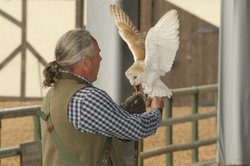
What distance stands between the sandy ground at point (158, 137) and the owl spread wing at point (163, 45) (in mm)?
8216

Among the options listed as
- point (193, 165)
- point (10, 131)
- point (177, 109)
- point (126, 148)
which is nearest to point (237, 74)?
point (193, 165)

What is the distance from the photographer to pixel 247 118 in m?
10.8

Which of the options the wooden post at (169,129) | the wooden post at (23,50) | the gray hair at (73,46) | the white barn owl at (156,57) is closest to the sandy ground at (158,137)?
the wooden post at (23,50)

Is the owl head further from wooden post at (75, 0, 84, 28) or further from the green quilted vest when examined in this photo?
wooden post at (75, 0, 84, 28)

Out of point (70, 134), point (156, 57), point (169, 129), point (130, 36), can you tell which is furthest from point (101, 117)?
point (169, 129)

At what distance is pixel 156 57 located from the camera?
4.23 meters

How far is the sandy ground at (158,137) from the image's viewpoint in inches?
512

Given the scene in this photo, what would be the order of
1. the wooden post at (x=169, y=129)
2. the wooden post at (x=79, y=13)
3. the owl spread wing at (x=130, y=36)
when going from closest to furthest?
1. the owl spread wing at (x=130, y=36)
2. the wooden post at (x=169, y=129)
3. the wooden post at (x=79, y=13)

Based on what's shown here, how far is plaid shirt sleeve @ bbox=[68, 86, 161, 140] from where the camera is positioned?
4.03m

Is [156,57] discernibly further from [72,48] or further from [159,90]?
[72,48]

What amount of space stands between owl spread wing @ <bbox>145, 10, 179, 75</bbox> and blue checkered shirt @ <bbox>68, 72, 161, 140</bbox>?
0.27 metres

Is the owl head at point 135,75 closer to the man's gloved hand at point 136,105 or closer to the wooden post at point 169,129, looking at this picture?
the man's gloved hand at point 136,105

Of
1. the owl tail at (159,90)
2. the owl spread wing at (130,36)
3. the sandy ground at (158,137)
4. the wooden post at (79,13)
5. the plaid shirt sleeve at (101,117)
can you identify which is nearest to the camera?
the plaid shirt sleeve at (101,117)

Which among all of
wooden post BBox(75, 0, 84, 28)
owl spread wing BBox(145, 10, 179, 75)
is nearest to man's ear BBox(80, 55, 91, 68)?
owl spread wing BBox(145, 10, 179, 75)
